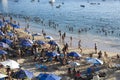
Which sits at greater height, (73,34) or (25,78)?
(25,78)

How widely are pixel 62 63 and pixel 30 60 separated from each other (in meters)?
3.45

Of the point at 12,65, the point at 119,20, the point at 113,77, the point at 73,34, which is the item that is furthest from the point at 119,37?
the point at 12,65

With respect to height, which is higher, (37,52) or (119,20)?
(37,52)

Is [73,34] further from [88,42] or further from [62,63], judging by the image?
[62,63]

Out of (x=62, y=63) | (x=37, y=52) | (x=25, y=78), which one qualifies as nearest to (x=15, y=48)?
(x=37, y=52)

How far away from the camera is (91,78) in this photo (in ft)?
78.6

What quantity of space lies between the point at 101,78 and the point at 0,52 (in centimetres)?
1008

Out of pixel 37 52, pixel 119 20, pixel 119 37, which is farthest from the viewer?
pixel 119 20

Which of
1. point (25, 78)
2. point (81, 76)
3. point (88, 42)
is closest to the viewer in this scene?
point (25, 78)

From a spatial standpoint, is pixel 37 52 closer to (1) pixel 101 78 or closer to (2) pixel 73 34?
(1) pixel 101 78

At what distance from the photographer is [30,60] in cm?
3002

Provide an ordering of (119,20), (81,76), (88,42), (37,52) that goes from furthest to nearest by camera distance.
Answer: (119,20) → (88,42) → (37,52) → (81,76)

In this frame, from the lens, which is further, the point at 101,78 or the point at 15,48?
the point at 15,48

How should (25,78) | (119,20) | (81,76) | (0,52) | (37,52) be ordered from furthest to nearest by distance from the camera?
1. (119,20)
2. (37,52)
3. (0,52)
4. (81,76)
5. (25,78)
